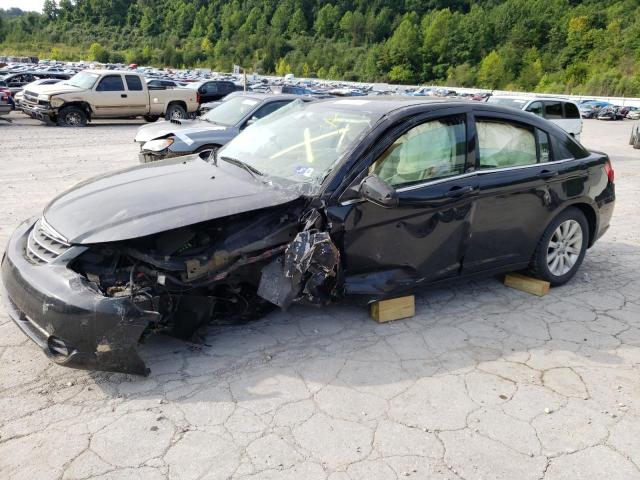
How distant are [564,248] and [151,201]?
3.64 metres

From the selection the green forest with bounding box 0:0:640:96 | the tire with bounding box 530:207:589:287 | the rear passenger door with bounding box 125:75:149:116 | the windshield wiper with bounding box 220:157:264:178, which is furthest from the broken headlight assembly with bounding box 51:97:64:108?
the green forest with bounding box 0:0:640:96

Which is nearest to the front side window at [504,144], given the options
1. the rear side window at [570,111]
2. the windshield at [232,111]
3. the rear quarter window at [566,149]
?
the rear quarter window at [566,149]

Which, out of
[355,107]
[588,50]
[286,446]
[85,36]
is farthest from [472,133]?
[85,36]

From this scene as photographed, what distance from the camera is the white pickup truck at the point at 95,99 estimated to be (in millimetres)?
16250

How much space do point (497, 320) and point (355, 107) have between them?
202 cm

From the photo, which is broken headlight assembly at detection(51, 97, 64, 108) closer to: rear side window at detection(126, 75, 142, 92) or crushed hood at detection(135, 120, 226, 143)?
rear side window at detection(126, 75, 142, 92)

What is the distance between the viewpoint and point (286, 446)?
8.77ft

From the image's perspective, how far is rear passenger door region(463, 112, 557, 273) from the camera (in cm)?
419

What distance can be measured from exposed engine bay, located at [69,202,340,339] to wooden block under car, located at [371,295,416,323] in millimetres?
489

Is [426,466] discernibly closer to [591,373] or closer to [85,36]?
[591,373]

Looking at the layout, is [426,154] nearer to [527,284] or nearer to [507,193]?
[507,193]

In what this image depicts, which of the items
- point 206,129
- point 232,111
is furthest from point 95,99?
point 206,129

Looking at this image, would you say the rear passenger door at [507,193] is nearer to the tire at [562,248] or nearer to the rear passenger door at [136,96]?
the tire at [562,248]

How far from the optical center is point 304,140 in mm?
4137
